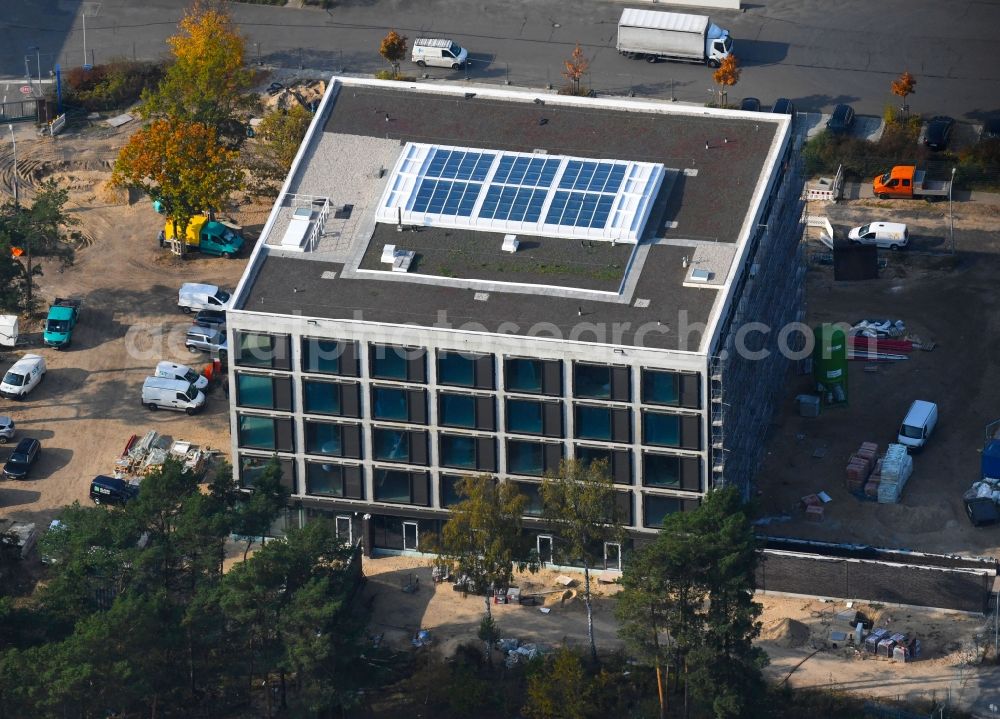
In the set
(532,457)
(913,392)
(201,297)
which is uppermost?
(532,457)

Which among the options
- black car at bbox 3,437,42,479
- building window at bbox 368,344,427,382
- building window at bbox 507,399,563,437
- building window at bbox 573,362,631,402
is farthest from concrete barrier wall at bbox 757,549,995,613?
black car at bbox 3,437,42,479

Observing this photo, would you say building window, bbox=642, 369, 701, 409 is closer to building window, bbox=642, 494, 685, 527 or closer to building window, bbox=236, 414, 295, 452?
building window, bbox=642, 494, 685, 527

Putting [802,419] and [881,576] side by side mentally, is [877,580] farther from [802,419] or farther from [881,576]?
[802,419]

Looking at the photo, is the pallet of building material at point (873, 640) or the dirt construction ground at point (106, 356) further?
the dirt construction ground at point (106, 356)

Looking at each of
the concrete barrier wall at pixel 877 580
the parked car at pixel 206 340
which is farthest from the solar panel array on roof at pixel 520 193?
the parked car at pixel 206 340

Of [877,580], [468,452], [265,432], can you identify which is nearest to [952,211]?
[877,580]

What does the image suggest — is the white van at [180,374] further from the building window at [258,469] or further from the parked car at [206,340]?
the building window at [258,469]
